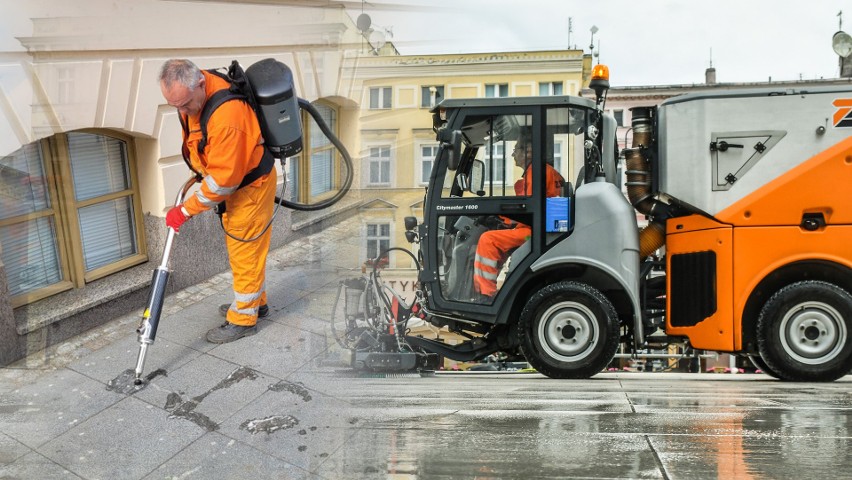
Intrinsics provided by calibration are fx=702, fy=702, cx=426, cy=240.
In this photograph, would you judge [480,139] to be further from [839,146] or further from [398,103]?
[839,146]

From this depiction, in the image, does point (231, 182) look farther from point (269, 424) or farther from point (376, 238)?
point (269, 424)

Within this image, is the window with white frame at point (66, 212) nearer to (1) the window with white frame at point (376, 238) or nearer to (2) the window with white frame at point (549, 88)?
(1) the window with white frame at point (376, 238)

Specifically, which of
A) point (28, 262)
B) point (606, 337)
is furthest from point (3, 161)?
point (606, 337)

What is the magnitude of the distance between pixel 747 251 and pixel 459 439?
1.57 m

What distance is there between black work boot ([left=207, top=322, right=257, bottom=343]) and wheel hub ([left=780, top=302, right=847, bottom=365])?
2.29 metres

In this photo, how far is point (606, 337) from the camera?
3131mm

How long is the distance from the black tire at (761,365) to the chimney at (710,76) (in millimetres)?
1273

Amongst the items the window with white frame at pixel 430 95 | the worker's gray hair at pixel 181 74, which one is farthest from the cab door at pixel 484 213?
the worker's gray hair at pixel 181 74

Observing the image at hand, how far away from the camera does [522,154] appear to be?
9.90ft

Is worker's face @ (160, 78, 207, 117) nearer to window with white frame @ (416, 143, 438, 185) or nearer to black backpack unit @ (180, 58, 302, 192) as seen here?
black backpack unit @ (180, 58, 302, 192)

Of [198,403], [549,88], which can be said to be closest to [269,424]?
[198,403]

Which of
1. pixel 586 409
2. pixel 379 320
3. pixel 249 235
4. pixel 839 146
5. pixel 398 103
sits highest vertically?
pixel 398 103

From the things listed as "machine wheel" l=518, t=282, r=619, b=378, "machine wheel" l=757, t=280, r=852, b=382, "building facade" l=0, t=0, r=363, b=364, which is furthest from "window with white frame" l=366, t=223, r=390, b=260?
"machine wheel" l=757, t=280, r=852, b=382

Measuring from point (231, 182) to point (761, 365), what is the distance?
8.21 feet
